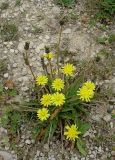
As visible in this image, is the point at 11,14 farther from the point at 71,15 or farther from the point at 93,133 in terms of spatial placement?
the point at 93,133

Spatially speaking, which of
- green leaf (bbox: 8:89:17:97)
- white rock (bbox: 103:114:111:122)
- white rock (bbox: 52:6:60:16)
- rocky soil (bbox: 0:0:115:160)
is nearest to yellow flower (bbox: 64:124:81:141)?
rocky soil (bbox: 0:0:115:160)

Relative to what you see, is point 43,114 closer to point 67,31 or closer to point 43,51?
point 43,51

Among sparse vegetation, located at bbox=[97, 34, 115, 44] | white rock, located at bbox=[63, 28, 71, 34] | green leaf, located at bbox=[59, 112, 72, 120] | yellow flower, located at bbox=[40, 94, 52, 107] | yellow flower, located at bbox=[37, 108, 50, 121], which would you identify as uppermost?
white rock, located at bbox=[63, 28, 71, 34]

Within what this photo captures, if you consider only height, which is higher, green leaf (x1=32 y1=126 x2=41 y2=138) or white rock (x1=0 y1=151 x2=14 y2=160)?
green leaf (x1=32 y1=126 x2=41 y2=138)

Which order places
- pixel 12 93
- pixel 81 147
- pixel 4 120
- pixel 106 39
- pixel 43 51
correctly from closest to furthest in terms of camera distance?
pixel 81 147
pixel 4 120
pixel 12 93
pixel 43 51
pixel 106 39

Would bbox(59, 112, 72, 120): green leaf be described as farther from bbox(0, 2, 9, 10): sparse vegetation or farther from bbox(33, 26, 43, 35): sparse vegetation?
bbox(0, 2, 9, 10): sparse vegetation

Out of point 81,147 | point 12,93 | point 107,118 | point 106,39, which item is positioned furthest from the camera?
point 106,39

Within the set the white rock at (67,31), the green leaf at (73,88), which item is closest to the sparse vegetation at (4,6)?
the white rock at (67,31)

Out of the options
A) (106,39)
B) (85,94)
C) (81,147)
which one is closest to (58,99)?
(85,94)

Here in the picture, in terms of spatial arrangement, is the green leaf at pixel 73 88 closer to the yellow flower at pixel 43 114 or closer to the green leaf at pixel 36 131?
the yellow flower at pixel 43 114

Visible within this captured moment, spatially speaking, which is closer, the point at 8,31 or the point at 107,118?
the point at 107,118
